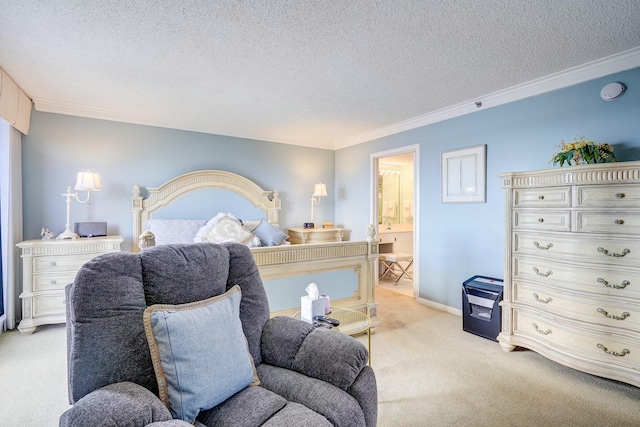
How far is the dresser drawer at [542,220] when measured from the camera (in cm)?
242

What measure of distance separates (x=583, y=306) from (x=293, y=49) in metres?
2.87

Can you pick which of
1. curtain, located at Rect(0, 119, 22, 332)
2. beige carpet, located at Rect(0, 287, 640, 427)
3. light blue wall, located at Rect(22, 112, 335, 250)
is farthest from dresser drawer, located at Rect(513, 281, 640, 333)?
curtain, located at Rect(0, 119, 22, 332)

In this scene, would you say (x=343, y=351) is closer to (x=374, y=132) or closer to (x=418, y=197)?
(x=418, y=197)

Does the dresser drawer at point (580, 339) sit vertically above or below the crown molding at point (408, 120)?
below

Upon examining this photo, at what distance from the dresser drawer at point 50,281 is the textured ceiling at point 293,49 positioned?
186 cm

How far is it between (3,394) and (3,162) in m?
2.21

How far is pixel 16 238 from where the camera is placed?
3.25 metres

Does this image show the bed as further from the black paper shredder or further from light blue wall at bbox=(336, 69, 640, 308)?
light blue wall at bbox=(336, 69, 640, 308)

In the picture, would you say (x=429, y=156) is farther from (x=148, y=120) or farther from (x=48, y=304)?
(x=48, y=304)

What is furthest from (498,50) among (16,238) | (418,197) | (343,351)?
(16,238)

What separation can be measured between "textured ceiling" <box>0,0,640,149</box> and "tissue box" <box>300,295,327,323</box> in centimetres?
182

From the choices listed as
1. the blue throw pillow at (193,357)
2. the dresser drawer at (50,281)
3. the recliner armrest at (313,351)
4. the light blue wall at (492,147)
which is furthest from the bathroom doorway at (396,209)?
the dresser drawer at (50,281)

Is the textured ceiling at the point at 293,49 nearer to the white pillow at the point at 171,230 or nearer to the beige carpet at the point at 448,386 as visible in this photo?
the white pillow at the point at 171,230

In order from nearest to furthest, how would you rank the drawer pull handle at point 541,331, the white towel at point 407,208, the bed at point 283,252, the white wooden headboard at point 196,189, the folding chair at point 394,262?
the drawer pull handle at point 541,331 → the bed at point 283,252 → the white wooden headboard at point 196,189 → the folding chair at point 394,262 → the white towel at point 407,208
